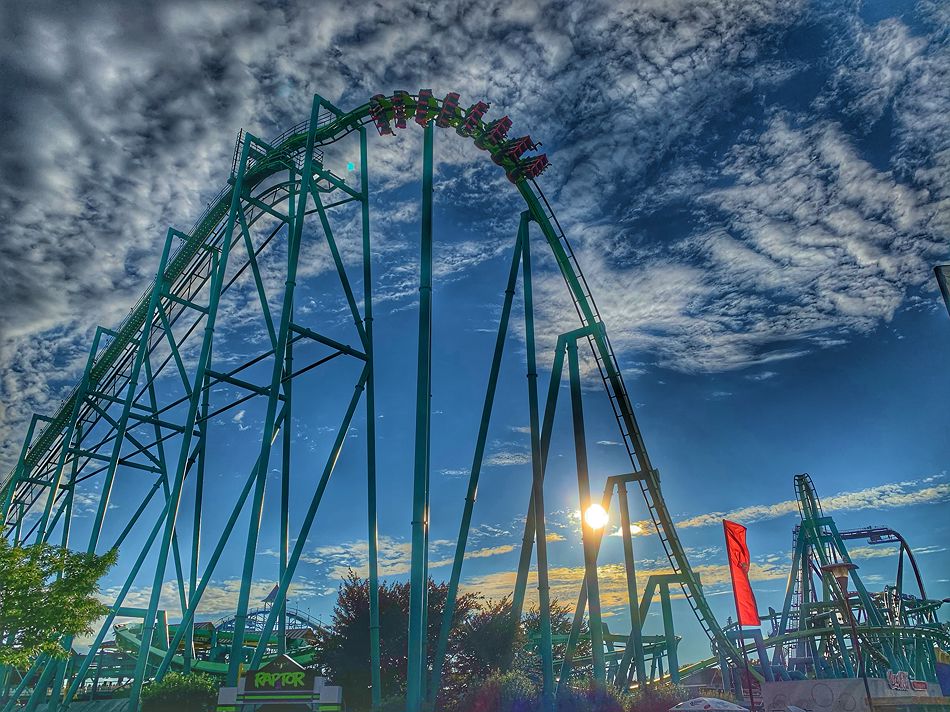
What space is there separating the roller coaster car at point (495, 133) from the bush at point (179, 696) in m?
17.8

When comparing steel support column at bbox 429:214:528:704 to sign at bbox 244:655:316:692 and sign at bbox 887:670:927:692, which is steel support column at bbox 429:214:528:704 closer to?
sign at bbox 244:655:316:692

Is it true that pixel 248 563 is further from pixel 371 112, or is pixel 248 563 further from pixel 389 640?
pixel 371 112

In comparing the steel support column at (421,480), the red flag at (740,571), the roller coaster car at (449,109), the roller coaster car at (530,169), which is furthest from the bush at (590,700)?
the roller coaster car at (449,109)

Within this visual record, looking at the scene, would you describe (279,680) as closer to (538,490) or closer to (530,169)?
(538,490)

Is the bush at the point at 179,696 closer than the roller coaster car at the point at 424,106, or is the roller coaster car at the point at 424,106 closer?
the bush at the point at 179,696

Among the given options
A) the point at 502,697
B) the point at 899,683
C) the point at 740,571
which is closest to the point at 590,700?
the point at 502,697

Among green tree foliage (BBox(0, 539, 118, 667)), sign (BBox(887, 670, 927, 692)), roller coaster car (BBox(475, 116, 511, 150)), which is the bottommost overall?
sign (BBox(887, 670, 927, 692))

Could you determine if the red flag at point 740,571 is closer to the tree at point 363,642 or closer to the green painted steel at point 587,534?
the green painted steel at point 587,534

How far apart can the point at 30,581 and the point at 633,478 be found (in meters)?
18.4

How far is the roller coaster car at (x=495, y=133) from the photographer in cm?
2147

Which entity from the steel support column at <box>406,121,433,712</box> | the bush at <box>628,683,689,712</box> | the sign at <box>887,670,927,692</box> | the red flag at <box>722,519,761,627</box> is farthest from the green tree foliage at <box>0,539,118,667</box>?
the sign at <box>887,670,927,692</box>

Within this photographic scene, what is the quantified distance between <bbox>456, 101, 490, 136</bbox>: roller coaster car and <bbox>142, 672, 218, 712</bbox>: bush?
1781cm

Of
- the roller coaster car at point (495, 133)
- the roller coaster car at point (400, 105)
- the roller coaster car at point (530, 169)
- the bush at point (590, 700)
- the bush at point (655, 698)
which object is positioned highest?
the roller coaster car at point (400, 105)

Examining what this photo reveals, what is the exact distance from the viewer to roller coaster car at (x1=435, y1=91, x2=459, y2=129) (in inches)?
833
